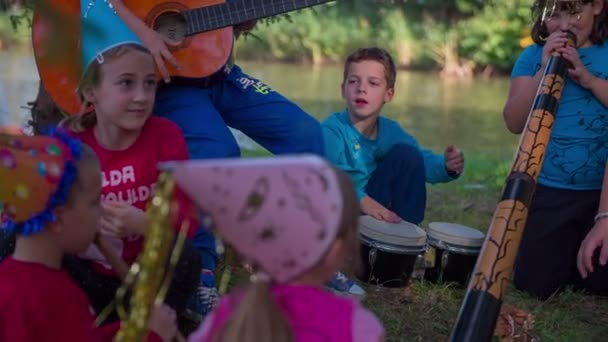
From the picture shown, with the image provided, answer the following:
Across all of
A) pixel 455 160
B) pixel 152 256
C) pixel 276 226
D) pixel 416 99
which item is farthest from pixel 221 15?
pixel 416 99

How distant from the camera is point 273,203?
5.16ft

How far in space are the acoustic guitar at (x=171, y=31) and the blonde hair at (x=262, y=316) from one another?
185 cm

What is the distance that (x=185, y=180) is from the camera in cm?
157

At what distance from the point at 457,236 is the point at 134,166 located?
1.45 metres

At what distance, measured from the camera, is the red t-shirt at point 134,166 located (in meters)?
2.74

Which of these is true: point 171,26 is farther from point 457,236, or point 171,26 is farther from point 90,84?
point 457,236

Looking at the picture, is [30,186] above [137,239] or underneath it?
above

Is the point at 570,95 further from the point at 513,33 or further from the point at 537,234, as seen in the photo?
the point at 513,33

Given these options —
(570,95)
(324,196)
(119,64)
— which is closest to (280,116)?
(119,64)

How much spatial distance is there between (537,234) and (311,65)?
52.1ft

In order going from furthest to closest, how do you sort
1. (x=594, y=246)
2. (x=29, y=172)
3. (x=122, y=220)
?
(x=594, y=246) < (x=122, y=220) < (x=29, y=172)

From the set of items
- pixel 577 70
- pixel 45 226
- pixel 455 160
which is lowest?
pixel 455 160

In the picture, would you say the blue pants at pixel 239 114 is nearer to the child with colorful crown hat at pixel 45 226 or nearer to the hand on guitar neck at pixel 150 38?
the hand on guitar neck at pixel 150 38

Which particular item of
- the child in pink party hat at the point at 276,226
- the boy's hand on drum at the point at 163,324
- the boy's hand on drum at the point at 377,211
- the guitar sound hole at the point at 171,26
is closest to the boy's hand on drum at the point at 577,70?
the boy's hand on drum at the point at 377,211
